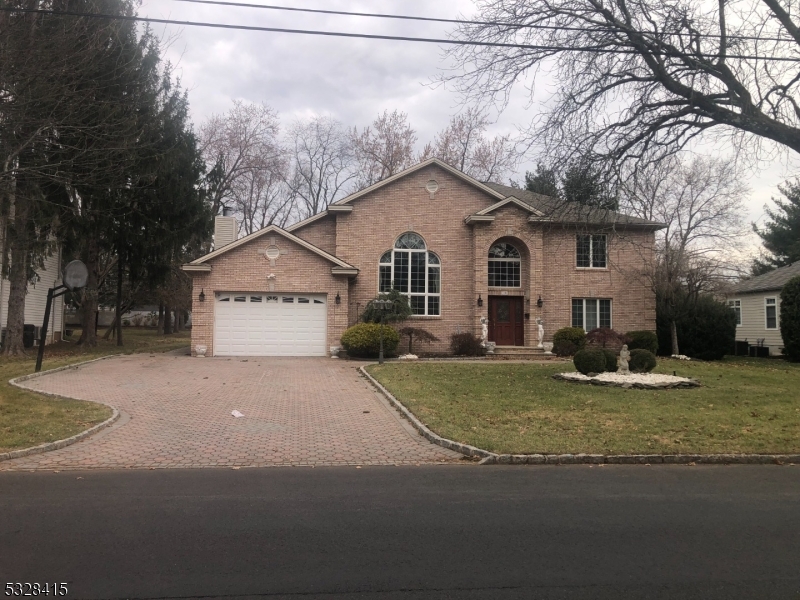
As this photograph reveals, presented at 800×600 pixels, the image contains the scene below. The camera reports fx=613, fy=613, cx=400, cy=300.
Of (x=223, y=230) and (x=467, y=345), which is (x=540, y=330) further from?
(x=223, y=230)

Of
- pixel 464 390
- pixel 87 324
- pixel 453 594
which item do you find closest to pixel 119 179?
pixel 87 324

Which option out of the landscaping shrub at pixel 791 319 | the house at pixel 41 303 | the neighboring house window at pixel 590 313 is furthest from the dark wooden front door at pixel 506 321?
the house at pixel 41 303

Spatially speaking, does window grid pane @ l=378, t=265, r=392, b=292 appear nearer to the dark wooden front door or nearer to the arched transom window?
the arched transom window

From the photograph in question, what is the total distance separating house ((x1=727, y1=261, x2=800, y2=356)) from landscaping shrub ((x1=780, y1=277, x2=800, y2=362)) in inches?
192

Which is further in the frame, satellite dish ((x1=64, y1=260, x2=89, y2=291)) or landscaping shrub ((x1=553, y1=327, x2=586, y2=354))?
landscaping shrub ((x1=553, y1=327, x2=586, y2=354))

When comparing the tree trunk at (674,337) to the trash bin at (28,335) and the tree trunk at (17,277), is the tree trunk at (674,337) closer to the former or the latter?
the tree trunk at (17,277)

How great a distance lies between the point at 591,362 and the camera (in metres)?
15.7

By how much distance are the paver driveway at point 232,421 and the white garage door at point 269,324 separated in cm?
459

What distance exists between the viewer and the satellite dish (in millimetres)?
16703

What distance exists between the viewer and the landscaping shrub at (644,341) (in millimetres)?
23766

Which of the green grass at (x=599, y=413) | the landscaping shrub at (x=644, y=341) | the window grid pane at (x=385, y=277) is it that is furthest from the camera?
the window grid pane at (x=385, y=277)

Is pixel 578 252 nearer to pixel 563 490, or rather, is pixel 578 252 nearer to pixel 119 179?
pixel 119 179

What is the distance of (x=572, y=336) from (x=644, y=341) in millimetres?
2931

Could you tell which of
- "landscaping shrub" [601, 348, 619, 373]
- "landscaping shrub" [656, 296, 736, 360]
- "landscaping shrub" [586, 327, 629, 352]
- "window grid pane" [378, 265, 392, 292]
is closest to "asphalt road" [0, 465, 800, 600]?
"landscaping shrub" [601, 348, 619, 373]
